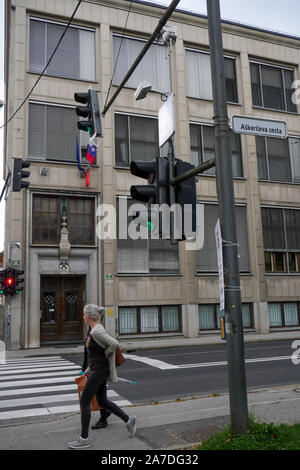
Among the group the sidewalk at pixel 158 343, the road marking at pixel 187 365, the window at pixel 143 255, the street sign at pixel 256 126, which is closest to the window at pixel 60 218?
the window at pixel 143 255

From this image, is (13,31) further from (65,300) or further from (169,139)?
(169,139)

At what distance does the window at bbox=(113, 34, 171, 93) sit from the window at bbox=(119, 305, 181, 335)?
11.5m

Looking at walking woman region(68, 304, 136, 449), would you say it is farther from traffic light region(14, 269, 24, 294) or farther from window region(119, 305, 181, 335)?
window region(119, 305, 181, 335)

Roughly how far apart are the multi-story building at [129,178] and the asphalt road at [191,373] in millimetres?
5130

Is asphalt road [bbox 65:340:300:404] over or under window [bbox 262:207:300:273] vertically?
under

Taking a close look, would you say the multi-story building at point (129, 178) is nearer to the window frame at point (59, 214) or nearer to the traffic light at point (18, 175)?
the window frame at point (59, 214)

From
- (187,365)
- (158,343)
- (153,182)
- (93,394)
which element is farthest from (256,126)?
(158,343)

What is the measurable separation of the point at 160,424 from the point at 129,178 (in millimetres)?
17010

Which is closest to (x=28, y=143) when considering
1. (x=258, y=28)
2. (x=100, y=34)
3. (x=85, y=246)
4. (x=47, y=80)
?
(x=47, y=80)

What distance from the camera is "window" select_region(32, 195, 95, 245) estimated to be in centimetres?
2072

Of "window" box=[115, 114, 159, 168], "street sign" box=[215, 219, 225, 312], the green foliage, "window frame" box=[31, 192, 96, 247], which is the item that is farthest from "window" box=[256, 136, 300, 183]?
the green foliage

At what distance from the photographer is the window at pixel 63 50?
72.3ft
